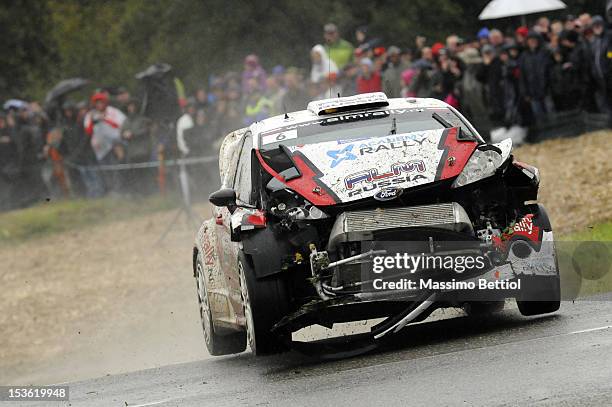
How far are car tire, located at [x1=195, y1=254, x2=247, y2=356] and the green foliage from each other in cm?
1581

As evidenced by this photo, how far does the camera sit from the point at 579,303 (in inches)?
412

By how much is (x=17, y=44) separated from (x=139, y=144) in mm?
8071

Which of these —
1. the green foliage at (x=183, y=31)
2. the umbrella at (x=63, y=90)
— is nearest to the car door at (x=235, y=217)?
the green foliage at (x=183, y=31)

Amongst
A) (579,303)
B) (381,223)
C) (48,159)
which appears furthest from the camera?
(48,159)

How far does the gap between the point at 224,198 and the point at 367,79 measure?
13.9 metres

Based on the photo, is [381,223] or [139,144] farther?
[139,144]

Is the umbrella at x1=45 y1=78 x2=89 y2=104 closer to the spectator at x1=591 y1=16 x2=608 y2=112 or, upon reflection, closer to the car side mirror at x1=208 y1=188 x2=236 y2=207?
the spectator at x1=591 y1=16 x2=608 y2=112

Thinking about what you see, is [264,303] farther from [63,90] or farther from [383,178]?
[63,90]

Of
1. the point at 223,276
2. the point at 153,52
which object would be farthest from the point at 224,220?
the point at 153,52

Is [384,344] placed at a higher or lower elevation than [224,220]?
lower

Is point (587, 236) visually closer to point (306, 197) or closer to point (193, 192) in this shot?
point (306, 197)

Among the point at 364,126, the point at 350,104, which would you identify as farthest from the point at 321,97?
the point at 364,126

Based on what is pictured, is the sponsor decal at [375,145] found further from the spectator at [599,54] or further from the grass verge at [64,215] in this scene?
the grass verge at [64,215]

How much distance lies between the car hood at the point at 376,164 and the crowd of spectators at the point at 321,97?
506 inches
